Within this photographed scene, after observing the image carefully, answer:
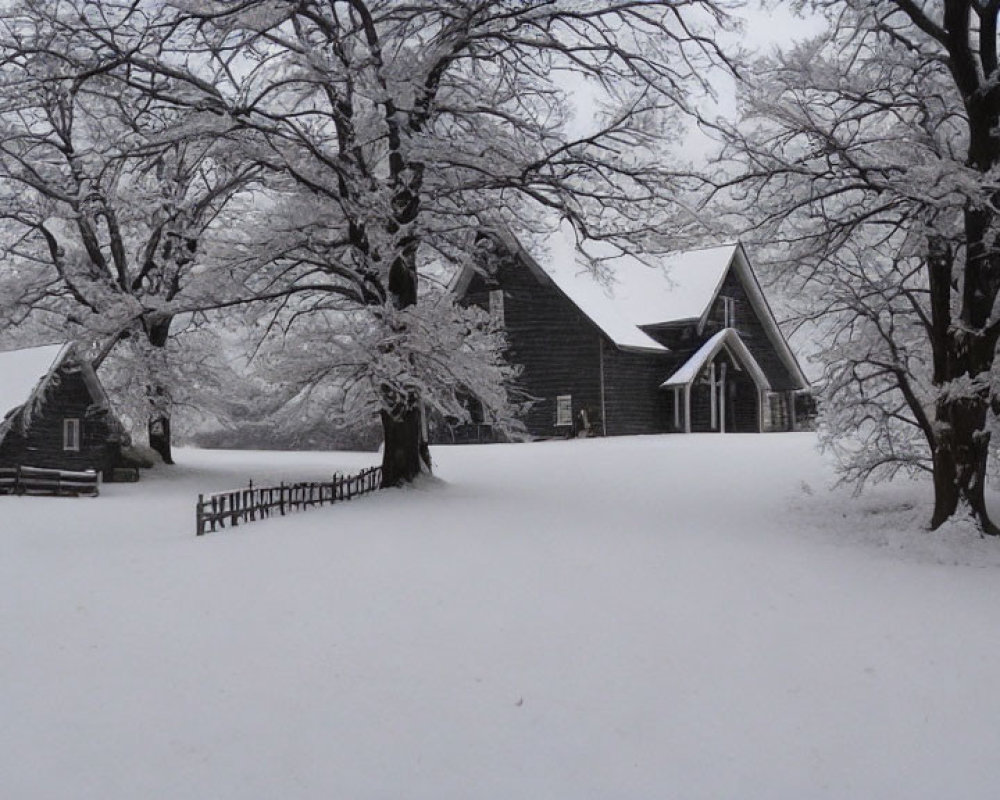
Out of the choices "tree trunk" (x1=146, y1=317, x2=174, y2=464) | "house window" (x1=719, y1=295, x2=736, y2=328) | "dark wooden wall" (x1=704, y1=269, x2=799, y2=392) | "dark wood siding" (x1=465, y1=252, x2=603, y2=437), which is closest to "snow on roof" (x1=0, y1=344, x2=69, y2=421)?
"tree trunk" (x1=146, y1=317, x2=174, y2=464)

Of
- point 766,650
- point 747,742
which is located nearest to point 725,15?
point 766,650

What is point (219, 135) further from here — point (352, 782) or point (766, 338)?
point (766, 338)

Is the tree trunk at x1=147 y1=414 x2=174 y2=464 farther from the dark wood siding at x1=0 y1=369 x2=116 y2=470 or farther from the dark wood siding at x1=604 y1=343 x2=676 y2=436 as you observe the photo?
the dark wood siding at x1=604 y1=343 x2=676 y2=436

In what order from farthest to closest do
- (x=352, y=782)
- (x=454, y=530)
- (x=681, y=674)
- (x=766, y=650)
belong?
(x=454, y=530) → (x=766, y=650) → (x=681, y=674) → (x=352, y=782)

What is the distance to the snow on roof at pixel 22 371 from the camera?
25281 mm

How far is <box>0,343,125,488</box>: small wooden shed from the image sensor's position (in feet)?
83.2

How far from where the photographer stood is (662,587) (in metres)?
10.6

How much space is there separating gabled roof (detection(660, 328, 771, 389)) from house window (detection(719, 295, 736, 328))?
53.6 inches

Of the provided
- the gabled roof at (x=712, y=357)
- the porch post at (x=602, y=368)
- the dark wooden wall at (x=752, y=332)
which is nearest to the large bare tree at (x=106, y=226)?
the porch post at (x=602, y=368)

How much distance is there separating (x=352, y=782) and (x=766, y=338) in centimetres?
3893

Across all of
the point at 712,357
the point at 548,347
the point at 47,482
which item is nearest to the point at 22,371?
the point at 47,482

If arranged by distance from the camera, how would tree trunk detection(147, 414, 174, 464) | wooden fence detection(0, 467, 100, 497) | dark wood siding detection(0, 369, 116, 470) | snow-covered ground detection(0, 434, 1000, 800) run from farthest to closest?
tree trunk detection(147, 414, 174, 464) → dark wood siding detection(0, 369, 116, 470) → wooden fence detection(0, 467, 100, 497) → snow-covered ground detection(0, 434, 1000, 800)

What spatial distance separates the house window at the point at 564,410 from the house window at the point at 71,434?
16.8 m

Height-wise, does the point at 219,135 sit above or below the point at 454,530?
above
